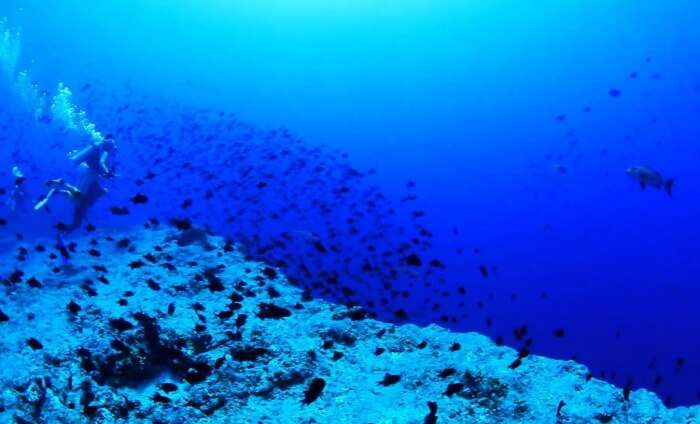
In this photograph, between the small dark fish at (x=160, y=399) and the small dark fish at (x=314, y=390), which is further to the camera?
the small dark fish at (x=314, y=390)

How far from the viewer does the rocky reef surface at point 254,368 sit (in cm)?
742

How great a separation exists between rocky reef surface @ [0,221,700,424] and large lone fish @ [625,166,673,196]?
592 cm

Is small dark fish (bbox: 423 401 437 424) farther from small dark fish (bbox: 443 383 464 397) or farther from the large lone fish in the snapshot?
the large lone fish

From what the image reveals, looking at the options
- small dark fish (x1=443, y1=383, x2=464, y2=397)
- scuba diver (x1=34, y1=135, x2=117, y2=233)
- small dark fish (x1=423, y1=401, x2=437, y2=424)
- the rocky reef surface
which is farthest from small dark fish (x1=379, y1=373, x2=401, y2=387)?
scuba diver (x1=34, y1=135, x2=117, y2=233)

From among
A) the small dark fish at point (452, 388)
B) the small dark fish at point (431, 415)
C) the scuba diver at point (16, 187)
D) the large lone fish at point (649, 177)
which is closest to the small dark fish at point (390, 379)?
the small dark fish at point (452, 388)

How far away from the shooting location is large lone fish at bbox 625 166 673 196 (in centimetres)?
1243

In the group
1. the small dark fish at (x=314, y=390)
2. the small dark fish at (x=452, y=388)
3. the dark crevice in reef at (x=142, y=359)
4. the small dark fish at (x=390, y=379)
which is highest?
the dark crevice in reef at (x=142, y=359)

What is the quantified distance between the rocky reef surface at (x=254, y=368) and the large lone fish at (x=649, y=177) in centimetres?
592

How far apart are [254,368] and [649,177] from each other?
971 centimetres

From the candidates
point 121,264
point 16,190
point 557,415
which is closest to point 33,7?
point 16,190

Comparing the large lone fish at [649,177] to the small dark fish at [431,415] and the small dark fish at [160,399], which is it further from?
the small dark fish at [160,399]

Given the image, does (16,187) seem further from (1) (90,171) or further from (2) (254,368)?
(2) (254,368)

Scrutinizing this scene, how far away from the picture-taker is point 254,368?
8867 millimetres

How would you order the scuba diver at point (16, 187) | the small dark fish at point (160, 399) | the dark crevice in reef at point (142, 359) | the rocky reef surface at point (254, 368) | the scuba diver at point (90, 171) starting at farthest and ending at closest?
the scuba diver at point (90, 171)
the scuba diver at point (16, 187)
the dark crevice in reef at point (142, 359)
the rocky reef surface at point (254, 368)
the small dark fish at point (160, 399)
